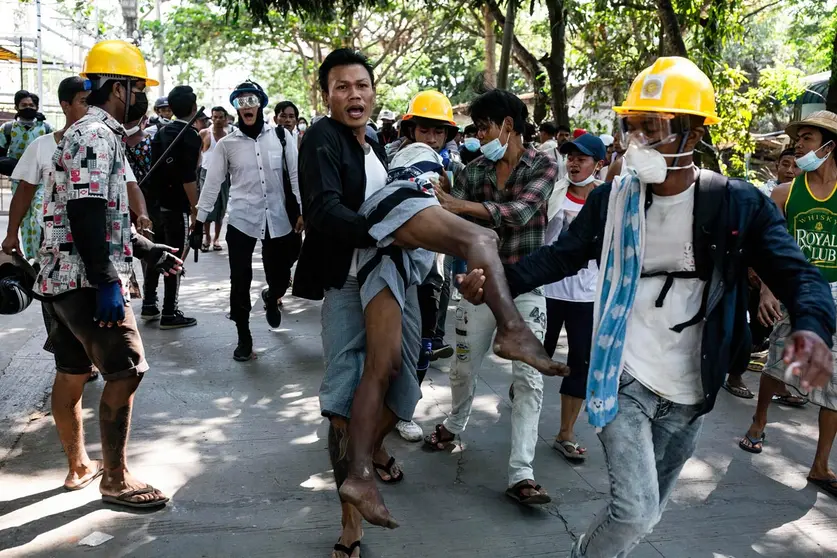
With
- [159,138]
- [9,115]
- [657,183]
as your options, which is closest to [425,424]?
[657,183]

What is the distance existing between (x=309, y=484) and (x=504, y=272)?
1.91 meters

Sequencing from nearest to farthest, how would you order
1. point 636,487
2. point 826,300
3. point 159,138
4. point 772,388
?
point 826,300, point 636,487, point 772,388, point 159,138

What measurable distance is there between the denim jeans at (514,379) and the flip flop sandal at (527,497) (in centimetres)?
3

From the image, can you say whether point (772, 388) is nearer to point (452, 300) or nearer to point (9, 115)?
point (452, 300)

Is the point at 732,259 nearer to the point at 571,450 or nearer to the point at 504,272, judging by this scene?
the point at 504,272

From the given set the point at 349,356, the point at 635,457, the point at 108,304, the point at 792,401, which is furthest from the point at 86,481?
the point at 792,401

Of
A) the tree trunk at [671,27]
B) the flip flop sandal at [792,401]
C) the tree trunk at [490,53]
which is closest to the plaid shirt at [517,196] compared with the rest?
the flip flop sandal at [792,401]

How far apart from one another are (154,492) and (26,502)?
2.00ft

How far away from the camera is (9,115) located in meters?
19.7

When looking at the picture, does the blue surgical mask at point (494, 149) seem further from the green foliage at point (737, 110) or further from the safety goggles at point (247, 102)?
the green foliage at point (737, 110)

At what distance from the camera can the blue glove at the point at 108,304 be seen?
145 inches

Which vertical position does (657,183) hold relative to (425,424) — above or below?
above

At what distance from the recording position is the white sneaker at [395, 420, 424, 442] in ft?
16.4

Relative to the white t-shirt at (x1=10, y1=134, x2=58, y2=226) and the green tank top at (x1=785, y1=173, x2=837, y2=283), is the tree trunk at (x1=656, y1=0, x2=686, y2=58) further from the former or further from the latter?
the white t-shirt at (x1=10, y1=134, x2=58, y2=226)
